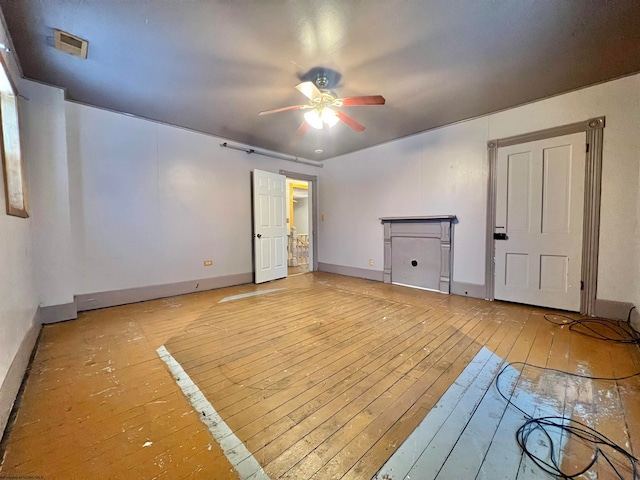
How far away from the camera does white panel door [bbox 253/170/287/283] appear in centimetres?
468

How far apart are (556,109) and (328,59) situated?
112 inches

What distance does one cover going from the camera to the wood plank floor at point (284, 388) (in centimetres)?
116

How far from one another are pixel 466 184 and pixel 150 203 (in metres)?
4.68

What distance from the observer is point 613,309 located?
8.98ft

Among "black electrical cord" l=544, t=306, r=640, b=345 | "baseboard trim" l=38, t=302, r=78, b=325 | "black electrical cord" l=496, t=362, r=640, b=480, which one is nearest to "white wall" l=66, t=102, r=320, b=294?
"baseboard trim" l=38, t=302, r=78, b=325

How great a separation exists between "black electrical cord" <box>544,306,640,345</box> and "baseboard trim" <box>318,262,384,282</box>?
2519 mm

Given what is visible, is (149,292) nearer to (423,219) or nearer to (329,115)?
(329,115)

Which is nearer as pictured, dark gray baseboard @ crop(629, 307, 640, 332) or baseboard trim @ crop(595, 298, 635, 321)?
dark gray baseboard @ crop(629, 307, 640, 332)

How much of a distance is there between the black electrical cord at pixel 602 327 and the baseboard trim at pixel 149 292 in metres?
4.56

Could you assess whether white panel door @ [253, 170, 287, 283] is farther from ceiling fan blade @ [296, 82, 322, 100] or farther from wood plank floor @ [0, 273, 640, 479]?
ceiling fan blade @ [296, 82, 322, 100]

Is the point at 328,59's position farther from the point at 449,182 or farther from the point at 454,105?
the point at 449,182

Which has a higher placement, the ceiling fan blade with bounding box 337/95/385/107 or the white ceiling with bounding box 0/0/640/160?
the white ceiling with bounding box 0/0/640/160

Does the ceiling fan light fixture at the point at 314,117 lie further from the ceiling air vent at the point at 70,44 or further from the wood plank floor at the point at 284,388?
the wood plank floor at the point at 284,388

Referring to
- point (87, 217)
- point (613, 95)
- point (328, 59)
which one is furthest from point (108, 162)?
point (613, 95)
